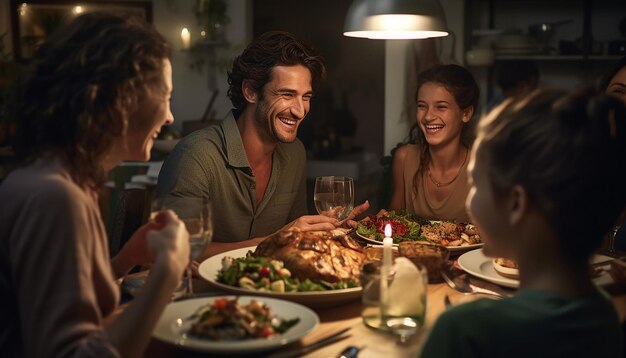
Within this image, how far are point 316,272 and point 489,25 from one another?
4991mm

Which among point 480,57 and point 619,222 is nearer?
point 619,222

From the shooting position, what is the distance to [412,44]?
5.70 metres

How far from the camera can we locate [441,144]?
3156 millimetres

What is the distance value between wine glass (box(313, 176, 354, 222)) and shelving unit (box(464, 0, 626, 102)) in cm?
419

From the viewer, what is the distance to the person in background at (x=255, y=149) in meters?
2.65

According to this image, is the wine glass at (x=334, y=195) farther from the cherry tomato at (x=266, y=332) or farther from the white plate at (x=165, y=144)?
the white plate at (x=165, y=144)

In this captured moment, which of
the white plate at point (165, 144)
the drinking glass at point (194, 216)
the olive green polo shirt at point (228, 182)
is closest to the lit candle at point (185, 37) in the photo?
the white plate at point (165, 144)

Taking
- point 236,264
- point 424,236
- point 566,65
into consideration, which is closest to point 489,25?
point 566,65

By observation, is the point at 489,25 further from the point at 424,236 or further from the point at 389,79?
the point at 424,236

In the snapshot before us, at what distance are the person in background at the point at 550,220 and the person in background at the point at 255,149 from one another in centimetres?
155

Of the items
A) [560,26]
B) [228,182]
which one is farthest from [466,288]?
[560,26]

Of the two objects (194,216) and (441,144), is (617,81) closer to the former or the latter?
(441,144)

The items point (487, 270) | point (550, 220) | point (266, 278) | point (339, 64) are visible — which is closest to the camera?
point (550, 220)

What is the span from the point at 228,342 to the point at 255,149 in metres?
1.57
